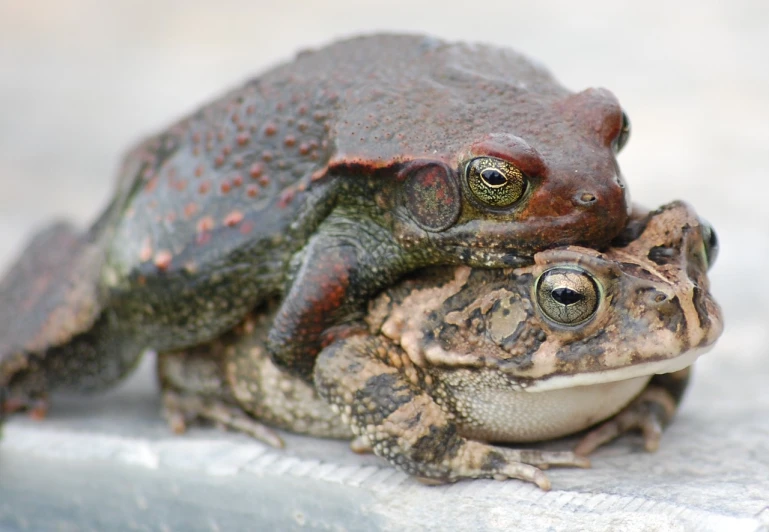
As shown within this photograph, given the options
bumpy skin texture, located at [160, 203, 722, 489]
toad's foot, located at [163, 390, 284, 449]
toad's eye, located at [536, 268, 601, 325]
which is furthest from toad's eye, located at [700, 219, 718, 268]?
toad's foot, located at [163, 390, 284, 449]

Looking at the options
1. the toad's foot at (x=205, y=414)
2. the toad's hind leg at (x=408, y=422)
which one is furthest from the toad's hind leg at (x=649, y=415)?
the toad's foot at (x=205, y=414)

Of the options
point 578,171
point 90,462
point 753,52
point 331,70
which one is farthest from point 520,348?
point 753,52

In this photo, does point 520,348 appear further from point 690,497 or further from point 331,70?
point 331,70

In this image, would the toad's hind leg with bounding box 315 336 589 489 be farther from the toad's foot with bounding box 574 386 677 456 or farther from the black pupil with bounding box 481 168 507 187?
the black pupil with bounding box 481 168 507 187

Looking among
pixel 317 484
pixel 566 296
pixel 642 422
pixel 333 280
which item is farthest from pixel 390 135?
pixel 642 422

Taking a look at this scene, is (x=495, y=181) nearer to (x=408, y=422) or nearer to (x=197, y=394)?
(x=408, y=422)

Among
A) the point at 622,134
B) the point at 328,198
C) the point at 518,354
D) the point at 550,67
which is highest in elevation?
the point at 622,134
